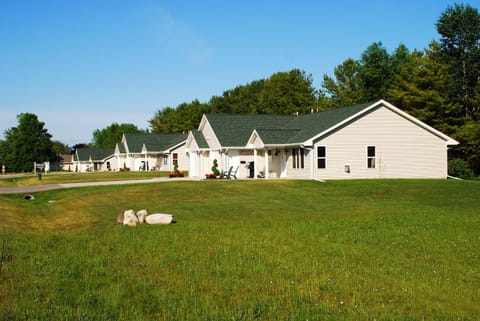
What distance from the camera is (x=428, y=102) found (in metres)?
50.9

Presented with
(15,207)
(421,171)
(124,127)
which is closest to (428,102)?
(421,171)

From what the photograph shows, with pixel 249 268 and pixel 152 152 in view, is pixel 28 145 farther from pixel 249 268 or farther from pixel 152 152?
pixel 249 268

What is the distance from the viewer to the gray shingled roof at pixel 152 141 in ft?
242

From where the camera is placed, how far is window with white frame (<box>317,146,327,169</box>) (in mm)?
36375

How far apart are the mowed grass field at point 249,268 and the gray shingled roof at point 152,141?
51.3 metres

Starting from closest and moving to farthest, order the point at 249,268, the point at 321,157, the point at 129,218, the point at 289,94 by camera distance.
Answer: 1. the point at 249,268
2. the point at 129,218
3. the point at 321,157
4. the point at 289,94

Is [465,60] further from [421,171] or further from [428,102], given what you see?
[421,171]

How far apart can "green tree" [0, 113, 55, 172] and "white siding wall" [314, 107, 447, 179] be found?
79679 mm

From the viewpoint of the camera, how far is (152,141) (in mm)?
76562

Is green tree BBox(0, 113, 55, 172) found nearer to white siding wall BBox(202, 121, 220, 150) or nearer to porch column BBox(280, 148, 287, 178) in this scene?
white siding wall BBox(202, 121, 220, 150)

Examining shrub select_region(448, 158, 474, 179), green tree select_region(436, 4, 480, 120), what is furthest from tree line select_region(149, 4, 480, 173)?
shrub select_region(448, 158, 474, 179)

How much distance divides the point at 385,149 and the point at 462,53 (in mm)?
22577

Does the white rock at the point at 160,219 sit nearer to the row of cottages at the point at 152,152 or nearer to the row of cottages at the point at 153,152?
the row of cottages at the point at 152,152

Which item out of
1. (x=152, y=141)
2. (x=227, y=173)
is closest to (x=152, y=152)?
(x=152, y=141)
